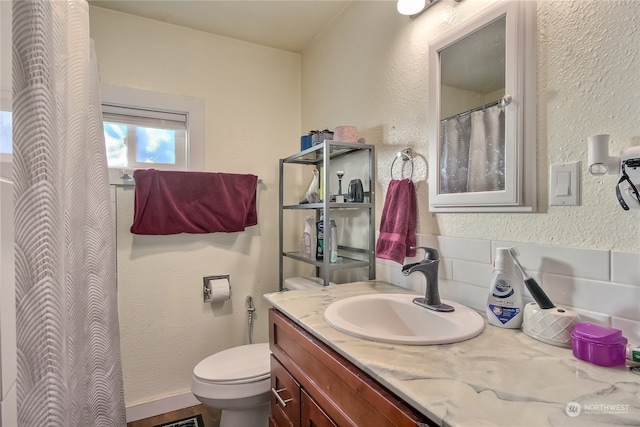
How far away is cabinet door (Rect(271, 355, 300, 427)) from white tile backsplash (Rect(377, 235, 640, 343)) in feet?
2.06

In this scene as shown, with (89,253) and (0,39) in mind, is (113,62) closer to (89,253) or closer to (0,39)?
(89,253)

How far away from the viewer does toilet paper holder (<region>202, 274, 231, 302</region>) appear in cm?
191

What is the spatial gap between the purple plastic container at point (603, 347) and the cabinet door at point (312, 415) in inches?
22.9

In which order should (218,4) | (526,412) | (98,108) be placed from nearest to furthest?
1. (526,412)
2. (98,108)
3. (218,4)

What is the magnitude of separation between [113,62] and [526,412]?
2256mm

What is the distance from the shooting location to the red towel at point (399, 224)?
127cm

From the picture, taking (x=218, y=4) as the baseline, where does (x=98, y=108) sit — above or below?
below

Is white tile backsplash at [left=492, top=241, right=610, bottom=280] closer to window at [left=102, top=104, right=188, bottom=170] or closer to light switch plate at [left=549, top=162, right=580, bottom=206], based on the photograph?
light switch plate at [left=549, top=162, right=580, bottom=206]

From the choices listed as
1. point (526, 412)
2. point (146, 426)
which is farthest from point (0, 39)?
point (146, 426)

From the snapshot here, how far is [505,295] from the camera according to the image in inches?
34.7

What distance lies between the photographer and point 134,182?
1.79 metres

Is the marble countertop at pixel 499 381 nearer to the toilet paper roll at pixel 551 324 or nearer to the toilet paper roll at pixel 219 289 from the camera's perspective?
the toilet paper roll at pixel 551 324

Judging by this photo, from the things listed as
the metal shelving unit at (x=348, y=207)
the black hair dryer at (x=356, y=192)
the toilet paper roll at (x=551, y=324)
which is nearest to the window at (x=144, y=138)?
the metal shelving unit at (x=348, y=207)

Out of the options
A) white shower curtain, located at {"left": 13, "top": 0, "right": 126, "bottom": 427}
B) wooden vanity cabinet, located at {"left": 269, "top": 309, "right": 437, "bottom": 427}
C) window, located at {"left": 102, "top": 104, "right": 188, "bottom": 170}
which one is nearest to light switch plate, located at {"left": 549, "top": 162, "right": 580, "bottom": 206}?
wooden vanity cabinet, located at {"left": 269, "top": 309, "right": 437, "bottom": 427}
